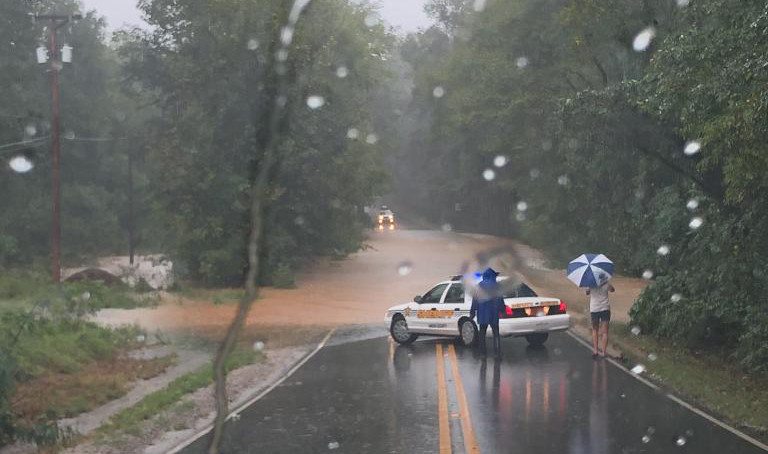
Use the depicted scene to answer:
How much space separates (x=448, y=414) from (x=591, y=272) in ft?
20.1

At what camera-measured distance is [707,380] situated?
552 inches

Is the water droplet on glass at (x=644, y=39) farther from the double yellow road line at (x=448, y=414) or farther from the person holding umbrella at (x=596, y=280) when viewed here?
the double yellow road line at (x=448, y=414)

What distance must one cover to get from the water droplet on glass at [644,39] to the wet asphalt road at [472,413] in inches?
287

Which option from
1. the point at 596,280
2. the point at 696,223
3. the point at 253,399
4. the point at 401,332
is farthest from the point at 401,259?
the point at 253,399

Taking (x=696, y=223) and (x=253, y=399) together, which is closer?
(x=253, y=399)

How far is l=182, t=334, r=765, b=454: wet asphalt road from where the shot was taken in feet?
30.1

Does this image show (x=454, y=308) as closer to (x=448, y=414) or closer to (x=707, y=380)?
(x=707, y=380)

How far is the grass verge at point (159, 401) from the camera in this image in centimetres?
1089

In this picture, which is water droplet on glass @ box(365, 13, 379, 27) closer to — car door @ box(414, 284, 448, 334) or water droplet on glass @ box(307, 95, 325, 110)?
water droplet on glass @ box(307, 95, 325, 110)

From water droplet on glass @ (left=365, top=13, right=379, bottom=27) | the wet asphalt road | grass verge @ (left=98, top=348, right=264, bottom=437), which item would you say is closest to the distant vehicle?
water droplet on glass @ (left=365, top=13, right=379, bottom=27)

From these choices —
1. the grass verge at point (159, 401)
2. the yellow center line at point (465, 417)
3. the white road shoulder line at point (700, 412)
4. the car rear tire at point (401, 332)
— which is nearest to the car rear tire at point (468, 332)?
the car rear tire at point (401, 332)

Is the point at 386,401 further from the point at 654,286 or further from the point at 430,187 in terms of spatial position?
the point at 430,187

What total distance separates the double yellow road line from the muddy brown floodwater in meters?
2.55

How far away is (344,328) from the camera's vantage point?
24234mm
